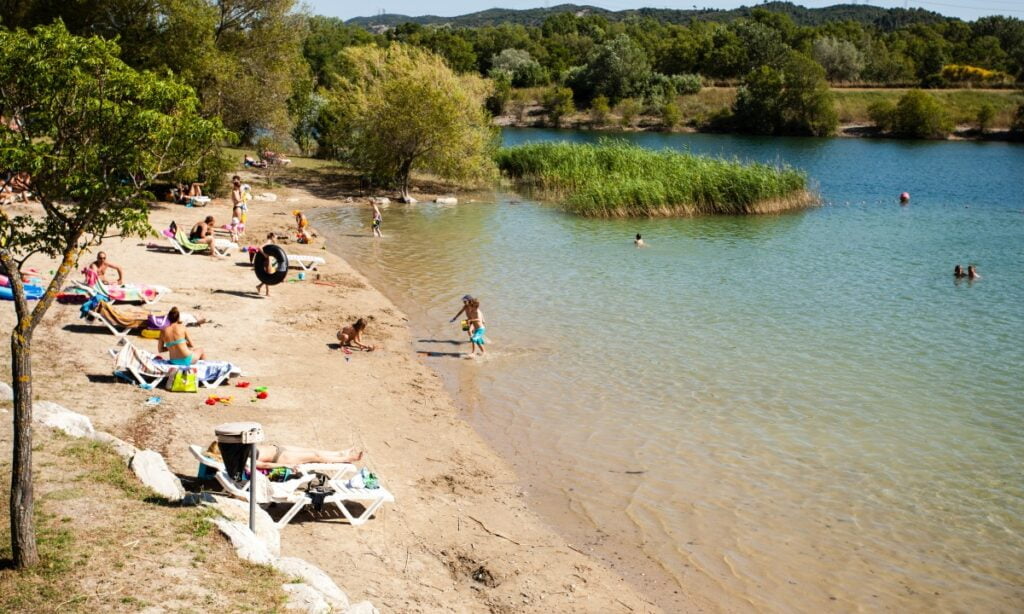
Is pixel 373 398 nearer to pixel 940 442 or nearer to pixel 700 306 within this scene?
pixel 940 442

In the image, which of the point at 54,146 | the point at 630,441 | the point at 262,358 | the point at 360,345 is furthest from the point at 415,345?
the point at 54,146

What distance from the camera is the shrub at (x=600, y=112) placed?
3720 inches

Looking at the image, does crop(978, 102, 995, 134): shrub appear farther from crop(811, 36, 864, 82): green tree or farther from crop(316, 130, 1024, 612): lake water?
crop(316, 130, 1024, 612): lake water

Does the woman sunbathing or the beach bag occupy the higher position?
the beach bag

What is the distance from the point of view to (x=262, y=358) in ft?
52.6

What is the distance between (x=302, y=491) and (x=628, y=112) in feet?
288

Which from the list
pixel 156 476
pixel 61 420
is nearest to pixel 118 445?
pixel 61 420

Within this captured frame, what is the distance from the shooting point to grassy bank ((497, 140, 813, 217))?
3697 cm

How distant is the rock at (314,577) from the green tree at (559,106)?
297ft

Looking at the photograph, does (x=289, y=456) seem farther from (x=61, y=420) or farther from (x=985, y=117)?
(x=985, y=117)

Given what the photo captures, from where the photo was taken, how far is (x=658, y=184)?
3719 cm

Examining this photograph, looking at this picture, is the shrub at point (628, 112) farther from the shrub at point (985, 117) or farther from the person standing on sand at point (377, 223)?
the person standing on sand at point (377, 223)

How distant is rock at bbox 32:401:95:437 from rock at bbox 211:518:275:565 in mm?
2855

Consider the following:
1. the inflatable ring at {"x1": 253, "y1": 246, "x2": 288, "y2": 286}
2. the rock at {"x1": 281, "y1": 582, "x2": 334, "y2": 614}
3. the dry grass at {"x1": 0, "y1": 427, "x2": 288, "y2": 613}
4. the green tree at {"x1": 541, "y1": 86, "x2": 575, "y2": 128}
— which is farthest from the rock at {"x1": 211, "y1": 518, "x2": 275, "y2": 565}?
the green tree at {"x1": 541, "y1": 86, "x2": 575, "y2": 128}
